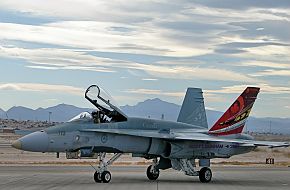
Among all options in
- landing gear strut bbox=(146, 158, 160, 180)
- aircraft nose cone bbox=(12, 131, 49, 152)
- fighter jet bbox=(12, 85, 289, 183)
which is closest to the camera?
aircraft nose cone bbox=(12, 131, 49, 152)

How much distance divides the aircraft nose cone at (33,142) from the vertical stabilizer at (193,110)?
8.75 meters

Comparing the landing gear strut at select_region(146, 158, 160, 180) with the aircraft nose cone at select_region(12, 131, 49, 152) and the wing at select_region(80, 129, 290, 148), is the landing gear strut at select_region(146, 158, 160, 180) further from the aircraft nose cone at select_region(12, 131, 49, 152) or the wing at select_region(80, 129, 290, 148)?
the aircraft nose cone at select_region(12, 131, 49, 152)

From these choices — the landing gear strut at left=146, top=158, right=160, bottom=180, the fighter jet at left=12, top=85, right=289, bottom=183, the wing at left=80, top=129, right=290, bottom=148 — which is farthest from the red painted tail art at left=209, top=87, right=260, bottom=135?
the landing gear strut at left=146, top=158, right=160, bottom=180

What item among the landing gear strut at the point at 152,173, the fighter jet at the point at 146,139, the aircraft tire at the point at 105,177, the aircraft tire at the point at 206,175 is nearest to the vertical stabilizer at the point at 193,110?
the fighter jet at the point at 146,139

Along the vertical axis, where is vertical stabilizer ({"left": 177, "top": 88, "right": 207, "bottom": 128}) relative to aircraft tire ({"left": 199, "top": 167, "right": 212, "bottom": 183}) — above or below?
above

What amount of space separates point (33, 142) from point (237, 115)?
927 centimetres

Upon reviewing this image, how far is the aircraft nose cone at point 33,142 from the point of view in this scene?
72.4 ft

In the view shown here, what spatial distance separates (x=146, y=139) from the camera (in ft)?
81.0

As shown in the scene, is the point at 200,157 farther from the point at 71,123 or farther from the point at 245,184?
the point at 71,123

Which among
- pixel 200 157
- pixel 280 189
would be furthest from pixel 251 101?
pixel 280 189

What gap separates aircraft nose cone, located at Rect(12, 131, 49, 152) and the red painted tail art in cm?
772

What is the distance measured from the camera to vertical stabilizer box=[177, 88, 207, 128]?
29344mm

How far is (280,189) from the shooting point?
21453 millimetres

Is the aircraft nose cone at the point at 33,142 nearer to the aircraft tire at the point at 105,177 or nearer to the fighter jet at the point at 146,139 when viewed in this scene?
the fighter jet at the point at 146,139
